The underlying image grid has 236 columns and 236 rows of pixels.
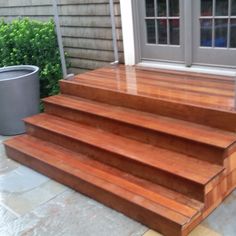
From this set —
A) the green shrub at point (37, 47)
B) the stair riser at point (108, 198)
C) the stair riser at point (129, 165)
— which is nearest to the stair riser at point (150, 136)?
the stair riser at point (129, 165)

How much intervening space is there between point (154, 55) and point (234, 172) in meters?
1.92

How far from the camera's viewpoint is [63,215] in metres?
2.52

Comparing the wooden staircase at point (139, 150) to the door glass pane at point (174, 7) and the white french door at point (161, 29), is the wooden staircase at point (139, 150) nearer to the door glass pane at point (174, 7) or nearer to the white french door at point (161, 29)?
the white french door at point (161, 29)

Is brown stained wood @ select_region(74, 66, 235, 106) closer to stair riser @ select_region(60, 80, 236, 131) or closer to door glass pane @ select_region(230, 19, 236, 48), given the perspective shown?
stair riser @ select_region(60, 80, 236, 131)

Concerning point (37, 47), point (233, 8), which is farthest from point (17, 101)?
point (233, 8)

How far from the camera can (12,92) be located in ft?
12.6

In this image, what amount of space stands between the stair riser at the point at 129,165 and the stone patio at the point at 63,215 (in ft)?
0.84

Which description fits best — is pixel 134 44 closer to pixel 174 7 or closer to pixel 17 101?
pixel 174 7

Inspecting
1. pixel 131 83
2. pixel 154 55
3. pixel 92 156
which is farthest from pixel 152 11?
pixel 92 156

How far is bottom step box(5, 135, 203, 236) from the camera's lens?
217cm

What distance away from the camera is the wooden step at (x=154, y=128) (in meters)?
2.40

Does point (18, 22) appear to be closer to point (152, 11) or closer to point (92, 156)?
point (152, 11)

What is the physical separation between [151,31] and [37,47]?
149 centimetres

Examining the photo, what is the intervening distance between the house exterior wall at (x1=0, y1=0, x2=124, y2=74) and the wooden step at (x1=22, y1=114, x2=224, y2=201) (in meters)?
1.28
